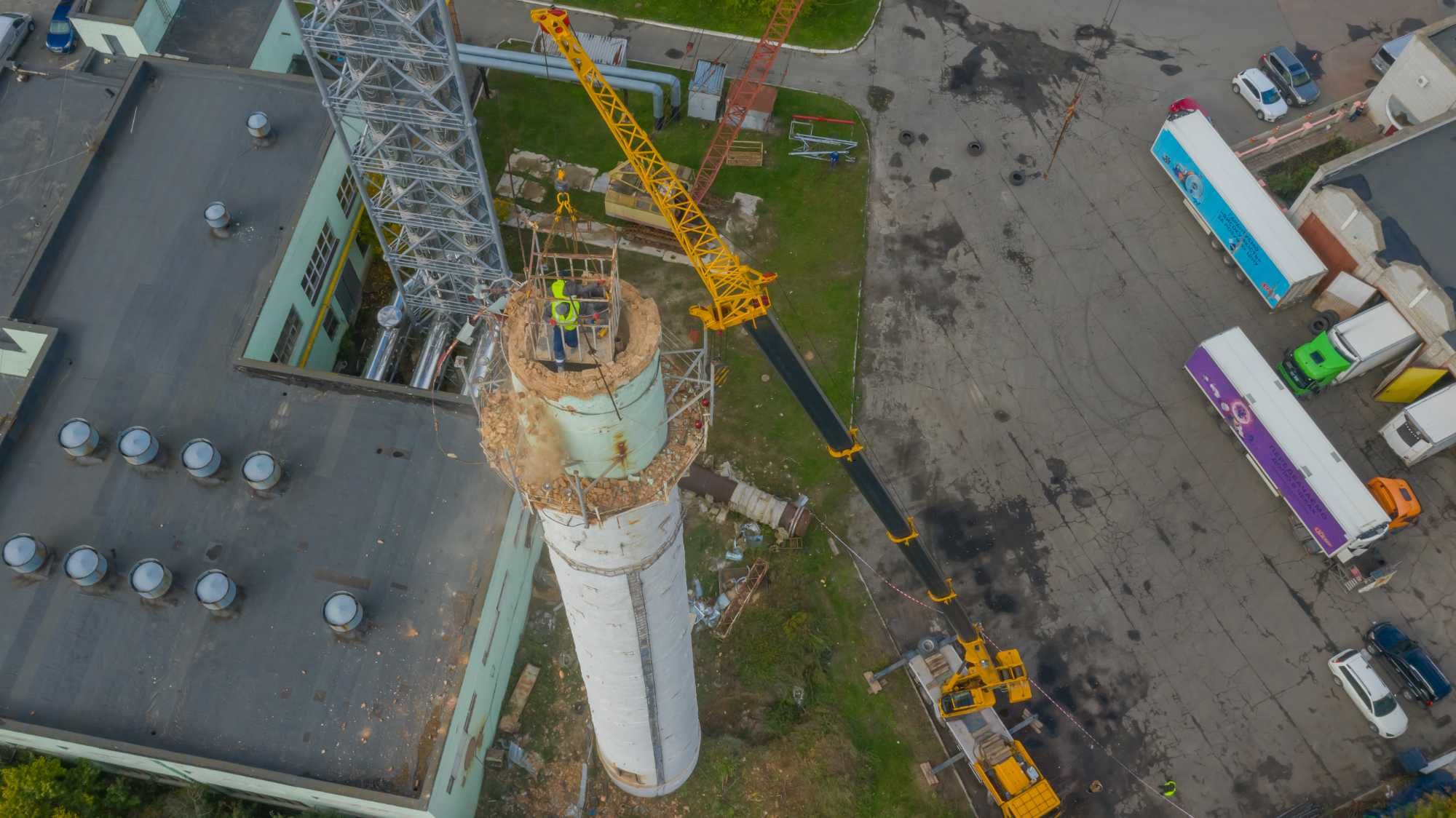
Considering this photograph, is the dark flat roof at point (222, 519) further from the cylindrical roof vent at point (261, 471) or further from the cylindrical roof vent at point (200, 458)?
the cylindrical roof vent at point (200, 458)

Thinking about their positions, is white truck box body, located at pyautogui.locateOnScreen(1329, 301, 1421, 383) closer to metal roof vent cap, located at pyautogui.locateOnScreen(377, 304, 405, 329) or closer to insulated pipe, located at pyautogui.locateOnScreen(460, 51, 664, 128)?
insulated pipe, located at pyautogui.locateOnScreen(460, 51, 664, 128)

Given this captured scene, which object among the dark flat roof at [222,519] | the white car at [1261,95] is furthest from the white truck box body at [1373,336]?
the dark flat roof at [222,519]

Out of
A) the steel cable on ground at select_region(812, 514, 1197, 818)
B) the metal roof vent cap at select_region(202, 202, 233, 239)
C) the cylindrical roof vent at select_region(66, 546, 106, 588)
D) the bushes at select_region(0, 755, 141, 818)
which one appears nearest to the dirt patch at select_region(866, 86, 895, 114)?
the steel cable on ground at select_region(812, 514, 1197, 818)

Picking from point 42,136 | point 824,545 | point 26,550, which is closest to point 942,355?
point 824,545

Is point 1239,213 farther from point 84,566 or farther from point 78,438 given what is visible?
point 84,566

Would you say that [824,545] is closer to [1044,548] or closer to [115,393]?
[1044,548]

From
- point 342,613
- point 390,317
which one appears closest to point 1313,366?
point 390,317

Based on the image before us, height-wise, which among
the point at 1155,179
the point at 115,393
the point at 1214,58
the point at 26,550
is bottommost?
the point at 26,550
